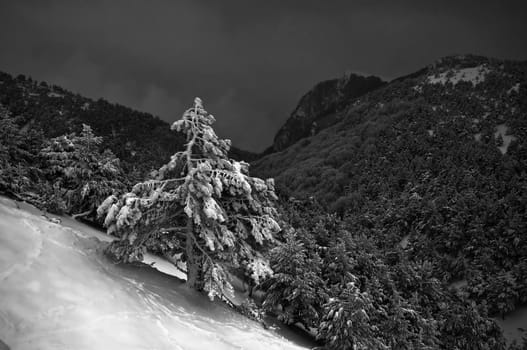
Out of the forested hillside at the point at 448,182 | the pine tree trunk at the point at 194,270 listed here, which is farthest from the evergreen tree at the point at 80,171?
the forested hillside at the point at 448,182

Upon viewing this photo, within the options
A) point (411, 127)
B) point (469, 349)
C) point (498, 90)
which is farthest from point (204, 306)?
point (498, 90)

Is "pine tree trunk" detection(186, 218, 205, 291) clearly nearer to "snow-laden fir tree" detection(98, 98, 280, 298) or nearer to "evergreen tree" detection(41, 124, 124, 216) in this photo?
"snow-laden fir tree" detection(98, 98, 280, 298)

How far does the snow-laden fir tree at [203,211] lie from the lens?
11578 mm

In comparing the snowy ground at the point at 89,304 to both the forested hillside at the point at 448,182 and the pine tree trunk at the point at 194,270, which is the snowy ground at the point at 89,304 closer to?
the pine tree trunk at the point at 194,270

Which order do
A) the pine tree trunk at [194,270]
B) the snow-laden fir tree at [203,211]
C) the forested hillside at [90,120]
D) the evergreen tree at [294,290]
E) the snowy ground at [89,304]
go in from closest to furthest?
the snowy ground at [89,304] → the snow-laden fir tree at [203,211] → the pine tree trunk at [194,270] → the evergreen tree at [294,290] → the forested hillside at [90,120]

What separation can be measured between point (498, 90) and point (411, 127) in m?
51.1

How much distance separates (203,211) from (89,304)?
4.52 metres

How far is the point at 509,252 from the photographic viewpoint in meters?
68.2

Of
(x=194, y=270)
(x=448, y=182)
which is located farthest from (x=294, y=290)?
(x=448, y=182)

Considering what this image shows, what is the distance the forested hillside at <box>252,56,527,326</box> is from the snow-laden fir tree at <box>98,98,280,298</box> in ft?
154

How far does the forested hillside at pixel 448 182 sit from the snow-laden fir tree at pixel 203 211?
4681cm

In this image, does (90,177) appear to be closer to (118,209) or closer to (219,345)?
(118,209)

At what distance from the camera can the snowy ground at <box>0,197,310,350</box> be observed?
7535mm

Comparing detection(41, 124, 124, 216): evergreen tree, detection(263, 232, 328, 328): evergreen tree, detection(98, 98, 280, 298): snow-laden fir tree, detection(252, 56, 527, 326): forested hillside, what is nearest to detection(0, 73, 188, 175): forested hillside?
detection(252, 56, 527, 326): forested hillside
